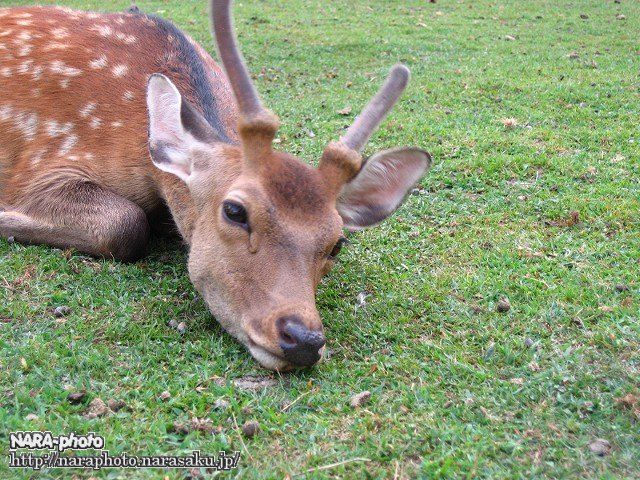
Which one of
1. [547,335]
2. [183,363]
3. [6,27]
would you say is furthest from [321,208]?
[6,27]

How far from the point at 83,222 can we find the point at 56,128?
0.85 meters

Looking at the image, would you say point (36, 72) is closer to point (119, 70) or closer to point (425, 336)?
point (119, 70)

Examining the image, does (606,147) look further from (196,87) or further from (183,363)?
(183,363)

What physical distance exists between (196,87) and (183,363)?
215cm

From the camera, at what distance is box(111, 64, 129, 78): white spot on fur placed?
479 cm

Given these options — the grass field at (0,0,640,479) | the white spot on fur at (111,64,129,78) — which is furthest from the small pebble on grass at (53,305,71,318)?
the white spot on fur at (111,64,129,78)

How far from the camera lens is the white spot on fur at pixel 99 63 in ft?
15.9

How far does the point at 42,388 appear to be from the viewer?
2965mm

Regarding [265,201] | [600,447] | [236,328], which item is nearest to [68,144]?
[265,201]

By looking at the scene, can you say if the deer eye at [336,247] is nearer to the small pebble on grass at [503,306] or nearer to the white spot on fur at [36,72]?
the small pebble on grass at [503,306]

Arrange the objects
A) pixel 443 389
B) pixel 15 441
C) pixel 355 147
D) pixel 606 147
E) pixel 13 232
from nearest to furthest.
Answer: pixel 15 441, pixel 443 389, pixel 355 147, pixel 13 232, pixel 606 147

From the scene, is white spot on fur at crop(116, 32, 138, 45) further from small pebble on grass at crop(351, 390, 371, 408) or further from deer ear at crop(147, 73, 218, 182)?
small pebble on grass at crop(351, 390, 371, 408)

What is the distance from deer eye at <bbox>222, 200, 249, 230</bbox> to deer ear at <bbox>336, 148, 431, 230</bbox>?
0.69m

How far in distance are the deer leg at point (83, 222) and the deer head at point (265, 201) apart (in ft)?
1.80
